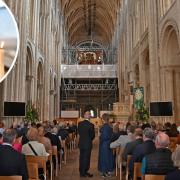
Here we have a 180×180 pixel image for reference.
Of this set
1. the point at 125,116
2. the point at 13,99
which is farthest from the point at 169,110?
the point at 125,116

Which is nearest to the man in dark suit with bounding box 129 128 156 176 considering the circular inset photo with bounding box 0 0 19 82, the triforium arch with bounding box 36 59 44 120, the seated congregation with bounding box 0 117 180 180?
the seated congregation with bounding box 0 117 180 180

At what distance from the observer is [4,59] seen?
1.03m

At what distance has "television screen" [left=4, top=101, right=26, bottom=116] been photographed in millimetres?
11391

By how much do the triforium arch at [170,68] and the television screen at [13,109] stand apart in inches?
302

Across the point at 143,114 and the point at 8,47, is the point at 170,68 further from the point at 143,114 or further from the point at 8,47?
the point at 8,47

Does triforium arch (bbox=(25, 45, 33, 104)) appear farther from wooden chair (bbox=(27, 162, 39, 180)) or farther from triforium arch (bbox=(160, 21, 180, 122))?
wooden chair (bbox=(27, 162, 39, 180))

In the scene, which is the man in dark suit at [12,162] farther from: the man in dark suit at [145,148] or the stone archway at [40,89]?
the stone archway at [40,89]

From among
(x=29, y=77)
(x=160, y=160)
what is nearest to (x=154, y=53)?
(x=29, y=77)

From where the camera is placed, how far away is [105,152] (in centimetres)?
707

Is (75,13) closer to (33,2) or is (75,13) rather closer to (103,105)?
(103,105)

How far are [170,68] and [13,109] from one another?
8.54 m

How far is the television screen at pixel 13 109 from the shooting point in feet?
37.4

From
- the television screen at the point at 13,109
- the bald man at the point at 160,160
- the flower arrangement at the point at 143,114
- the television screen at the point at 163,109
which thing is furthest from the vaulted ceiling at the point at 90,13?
the bald man at the point at 160,160

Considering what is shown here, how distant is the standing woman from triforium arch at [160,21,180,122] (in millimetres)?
8366
